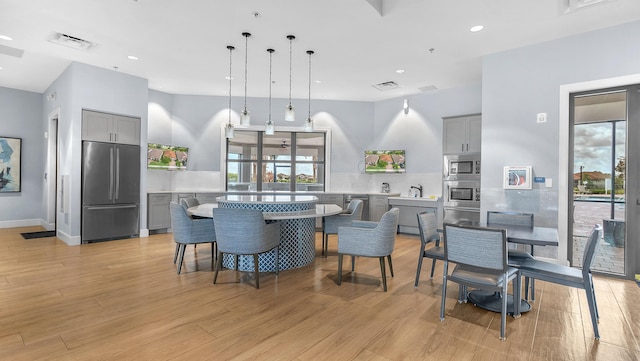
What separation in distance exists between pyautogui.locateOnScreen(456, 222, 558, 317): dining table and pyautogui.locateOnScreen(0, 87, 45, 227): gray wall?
30.9 ft

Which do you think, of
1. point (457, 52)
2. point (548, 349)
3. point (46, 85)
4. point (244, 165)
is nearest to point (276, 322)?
point (548, 349)

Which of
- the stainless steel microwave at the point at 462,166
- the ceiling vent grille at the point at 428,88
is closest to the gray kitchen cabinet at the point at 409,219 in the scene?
the stainless steel microwave at the point at 462,166

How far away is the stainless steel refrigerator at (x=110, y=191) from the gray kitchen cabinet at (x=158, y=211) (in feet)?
0.90

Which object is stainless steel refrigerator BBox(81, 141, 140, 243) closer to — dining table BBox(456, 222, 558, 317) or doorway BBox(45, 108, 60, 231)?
doorway BBox(45, 108, 60, 231)

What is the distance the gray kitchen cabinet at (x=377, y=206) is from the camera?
7136 millimetres

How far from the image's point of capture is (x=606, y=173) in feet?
14.1

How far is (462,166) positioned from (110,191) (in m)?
6.71

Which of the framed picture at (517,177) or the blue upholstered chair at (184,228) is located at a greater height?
the framed picture at (517,177)

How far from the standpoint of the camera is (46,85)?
23.0 feet

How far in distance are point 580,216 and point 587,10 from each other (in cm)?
274

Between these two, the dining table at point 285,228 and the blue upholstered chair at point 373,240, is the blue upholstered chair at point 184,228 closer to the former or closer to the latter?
the dining table at point 285,228

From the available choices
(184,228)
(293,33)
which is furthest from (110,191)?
(293,33)

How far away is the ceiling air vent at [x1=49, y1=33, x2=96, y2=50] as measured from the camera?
4.51 metres

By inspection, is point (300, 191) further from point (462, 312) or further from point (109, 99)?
point (462, 312)
